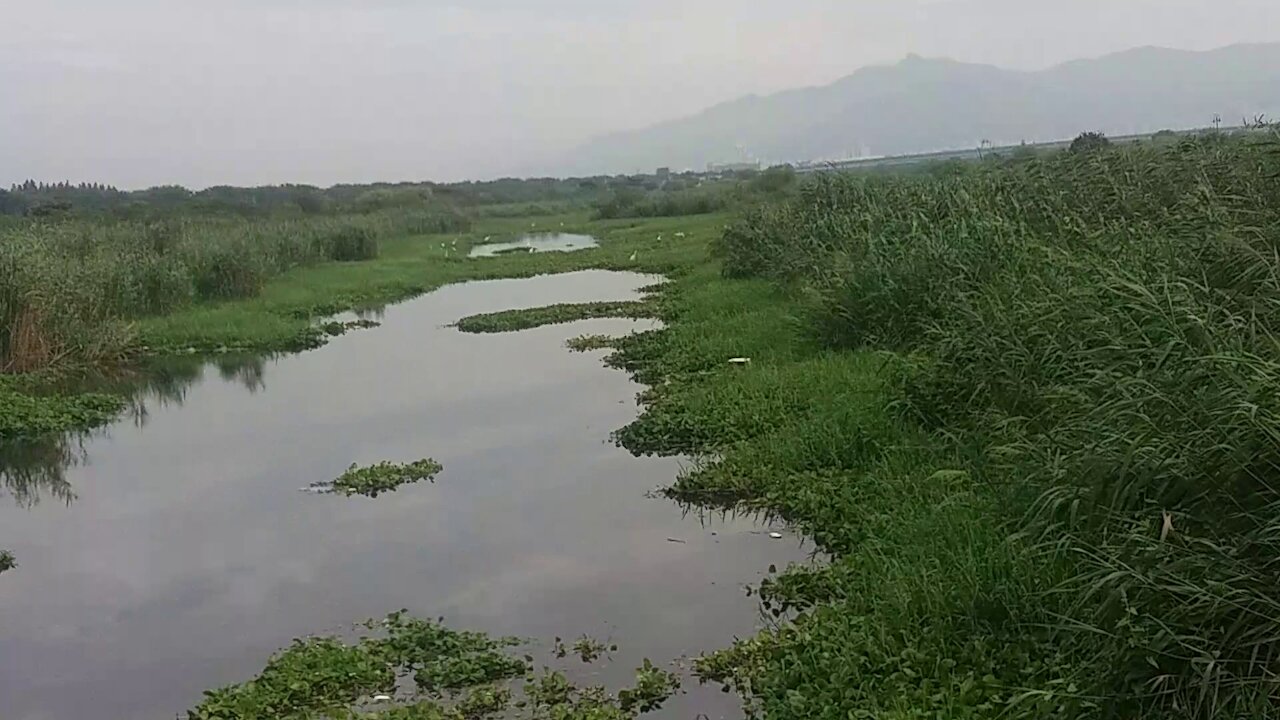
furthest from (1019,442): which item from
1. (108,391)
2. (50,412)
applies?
(108,391)

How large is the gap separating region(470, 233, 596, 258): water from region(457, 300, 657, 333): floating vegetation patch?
15298 millimetres

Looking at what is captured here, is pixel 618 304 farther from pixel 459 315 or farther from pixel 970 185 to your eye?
pixel 970 185

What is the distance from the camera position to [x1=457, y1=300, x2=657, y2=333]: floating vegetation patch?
58.7 feet

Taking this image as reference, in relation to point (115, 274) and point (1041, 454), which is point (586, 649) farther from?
point (115, 274)

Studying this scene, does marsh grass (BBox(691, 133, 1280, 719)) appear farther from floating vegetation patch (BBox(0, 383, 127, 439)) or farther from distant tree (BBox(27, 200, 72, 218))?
distant tree (BBox(27, 200, 72, 218))

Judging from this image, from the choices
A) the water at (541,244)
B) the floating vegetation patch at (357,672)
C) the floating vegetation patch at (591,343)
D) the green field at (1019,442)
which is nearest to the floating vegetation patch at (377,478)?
the green field at (1019,442)

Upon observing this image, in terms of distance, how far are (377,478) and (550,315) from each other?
32.6ft

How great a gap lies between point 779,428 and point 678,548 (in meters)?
2.15

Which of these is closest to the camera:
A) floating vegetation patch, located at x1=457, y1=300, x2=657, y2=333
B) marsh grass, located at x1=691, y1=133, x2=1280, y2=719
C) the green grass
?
marsh grass, located at x1=691, y1=133, x2=1280, y2=719

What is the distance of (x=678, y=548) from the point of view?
6.98 m

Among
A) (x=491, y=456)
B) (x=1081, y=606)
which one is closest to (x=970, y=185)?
(x=491, y=456)

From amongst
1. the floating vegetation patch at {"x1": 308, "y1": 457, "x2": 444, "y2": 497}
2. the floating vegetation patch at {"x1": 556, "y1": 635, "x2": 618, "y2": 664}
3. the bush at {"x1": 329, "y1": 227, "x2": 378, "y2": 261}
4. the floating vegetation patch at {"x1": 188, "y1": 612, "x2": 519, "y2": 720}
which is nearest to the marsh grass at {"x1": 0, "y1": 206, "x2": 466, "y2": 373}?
the bush at {"x1": 329, "y1": 227, "x2": 378, "y2": 261}

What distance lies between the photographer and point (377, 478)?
886cm

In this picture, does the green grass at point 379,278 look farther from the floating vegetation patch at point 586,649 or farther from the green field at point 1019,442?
the floating vegetation patch at point 586,649
